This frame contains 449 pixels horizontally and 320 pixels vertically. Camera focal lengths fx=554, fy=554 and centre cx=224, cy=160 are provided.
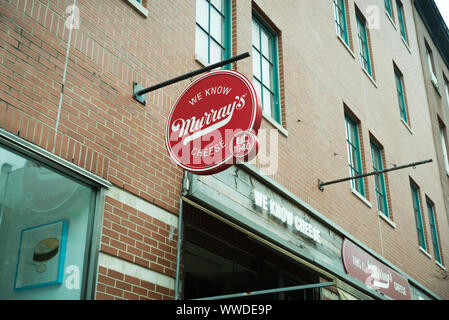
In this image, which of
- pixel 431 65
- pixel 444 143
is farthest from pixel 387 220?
pixel 431 65

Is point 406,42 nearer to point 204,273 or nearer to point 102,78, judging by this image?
point 204,273

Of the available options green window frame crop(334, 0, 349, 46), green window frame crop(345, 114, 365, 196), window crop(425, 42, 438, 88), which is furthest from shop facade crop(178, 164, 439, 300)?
window crop(425, 42, 438, 88)

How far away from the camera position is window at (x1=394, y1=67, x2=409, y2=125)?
54.7ft

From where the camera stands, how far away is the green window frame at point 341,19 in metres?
13.2

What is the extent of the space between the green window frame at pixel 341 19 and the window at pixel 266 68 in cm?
367

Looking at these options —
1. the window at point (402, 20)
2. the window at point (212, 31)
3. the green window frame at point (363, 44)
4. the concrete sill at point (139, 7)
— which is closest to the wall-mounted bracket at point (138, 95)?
the concrete sill at point (139, 7)

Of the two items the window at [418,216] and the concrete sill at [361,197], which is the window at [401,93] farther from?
the concrete sill at [361,197]

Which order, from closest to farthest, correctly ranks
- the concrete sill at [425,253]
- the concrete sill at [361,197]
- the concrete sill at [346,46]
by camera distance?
the concrete sill at [361,197]
the concrete sill at [346,46]
the concrete sill at [425,253]

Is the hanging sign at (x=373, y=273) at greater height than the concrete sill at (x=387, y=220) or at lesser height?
lesser

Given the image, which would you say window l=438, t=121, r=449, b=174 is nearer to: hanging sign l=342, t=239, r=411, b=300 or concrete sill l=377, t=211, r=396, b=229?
concrete sill l=377, t=211, r=396, b=229

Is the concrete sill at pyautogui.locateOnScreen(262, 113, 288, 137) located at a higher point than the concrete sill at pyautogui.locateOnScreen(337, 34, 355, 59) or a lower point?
lower

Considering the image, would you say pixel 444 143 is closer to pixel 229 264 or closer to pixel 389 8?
pixel 389 8

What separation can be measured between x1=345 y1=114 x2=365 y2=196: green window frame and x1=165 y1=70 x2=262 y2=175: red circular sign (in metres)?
6.54

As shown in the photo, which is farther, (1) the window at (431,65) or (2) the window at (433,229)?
(1) the window at (431,65)
